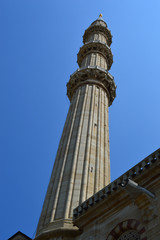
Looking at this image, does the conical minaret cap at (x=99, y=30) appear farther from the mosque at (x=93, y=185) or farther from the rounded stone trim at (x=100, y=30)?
the mosque at (x=93, y=185)

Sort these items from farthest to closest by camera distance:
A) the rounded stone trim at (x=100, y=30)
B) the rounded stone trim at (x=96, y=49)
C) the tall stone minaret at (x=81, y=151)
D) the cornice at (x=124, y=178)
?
the rounded stone trim at (x=100, y=30), the rounded stone trim at (x=96, y=49), the tall stone minaret at (x=81, y=151), the cornice at (x=124, y=178)

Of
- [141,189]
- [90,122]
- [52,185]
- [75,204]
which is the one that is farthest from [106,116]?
[141,189]

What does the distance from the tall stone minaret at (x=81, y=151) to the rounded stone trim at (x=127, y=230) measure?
8.66 ft

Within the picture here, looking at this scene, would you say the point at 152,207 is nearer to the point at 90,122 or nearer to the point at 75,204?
the point at 75,204

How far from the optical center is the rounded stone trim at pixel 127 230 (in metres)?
11.5

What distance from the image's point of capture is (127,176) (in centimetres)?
1375

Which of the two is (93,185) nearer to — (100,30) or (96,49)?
(96,49)

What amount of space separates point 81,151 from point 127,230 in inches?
335

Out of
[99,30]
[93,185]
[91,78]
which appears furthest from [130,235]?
[99,30]

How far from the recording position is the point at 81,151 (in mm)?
20281

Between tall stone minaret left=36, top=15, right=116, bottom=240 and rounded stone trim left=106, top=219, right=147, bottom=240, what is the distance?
8.66ft

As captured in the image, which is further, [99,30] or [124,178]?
[99,30]

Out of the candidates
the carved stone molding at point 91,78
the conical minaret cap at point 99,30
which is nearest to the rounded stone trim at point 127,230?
the carved stone molding at point 91,78

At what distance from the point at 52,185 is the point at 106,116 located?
828 centimetres
